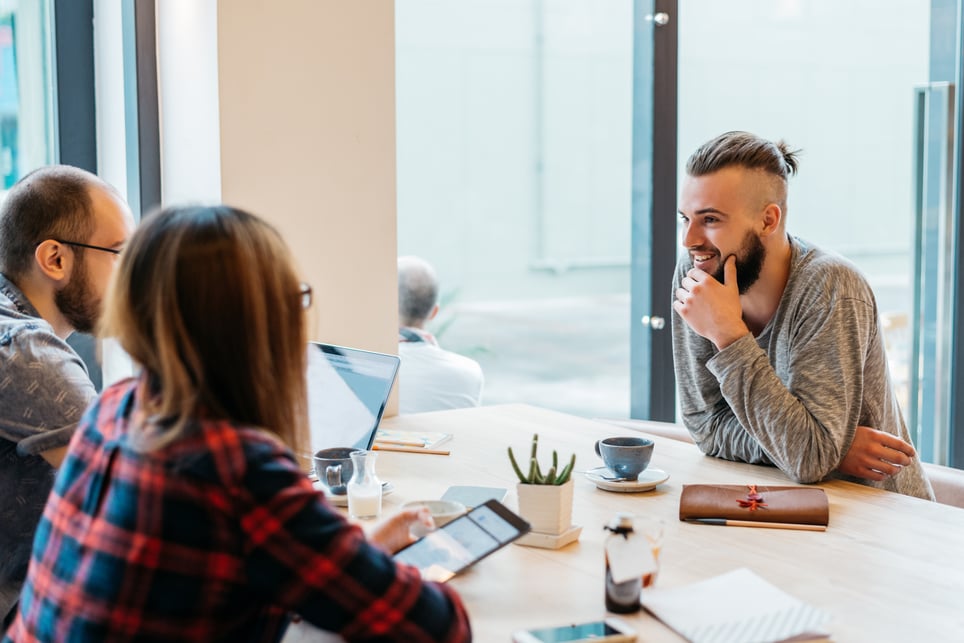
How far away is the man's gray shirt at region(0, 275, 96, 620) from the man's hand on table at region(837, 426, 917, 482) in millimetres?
1387

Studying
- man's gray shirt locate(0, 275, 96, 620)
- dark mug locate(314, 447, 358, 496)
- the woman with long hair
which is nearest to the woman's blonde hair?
the woman with long hair

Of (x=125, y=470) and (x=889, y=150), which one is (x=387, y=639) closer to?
(x=125, y=470)

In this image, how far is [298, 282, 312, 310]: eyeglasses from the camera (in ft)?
3.67

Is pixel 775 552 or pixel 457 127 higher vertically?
pixel 457 127

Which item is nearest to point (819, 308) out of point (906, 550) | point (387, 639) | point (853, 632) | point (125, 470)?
point (906, 550)

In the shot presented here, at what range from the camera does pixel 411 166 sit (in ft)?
11.8

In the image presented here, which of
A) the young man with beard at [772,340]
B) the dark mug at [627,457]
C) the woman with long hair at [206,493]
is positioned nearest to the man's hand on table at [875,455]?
the young man with beard at [772,340]

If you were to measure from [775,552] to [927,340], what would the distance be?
2595mm

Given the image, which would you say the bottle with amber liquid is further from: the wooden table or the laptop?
the laptop

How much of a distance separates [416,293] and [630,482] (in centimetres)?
158

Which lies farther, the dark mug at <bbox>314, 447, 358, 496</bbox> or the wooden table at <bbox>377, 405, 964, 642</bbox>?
the dark mug at <bbox>314, 447, 358, 496</bbox>

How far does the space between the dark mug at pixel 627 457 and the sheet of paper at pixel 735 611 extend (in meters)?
0.47

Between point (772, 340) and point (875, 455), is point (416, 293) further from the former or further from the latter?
point (875, 455)

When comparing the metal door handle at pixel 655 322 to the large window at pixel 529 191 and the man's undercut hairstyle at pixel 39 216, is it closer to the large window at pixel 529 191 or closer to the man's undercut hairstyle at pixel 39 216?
the large window at pixel 529 191
